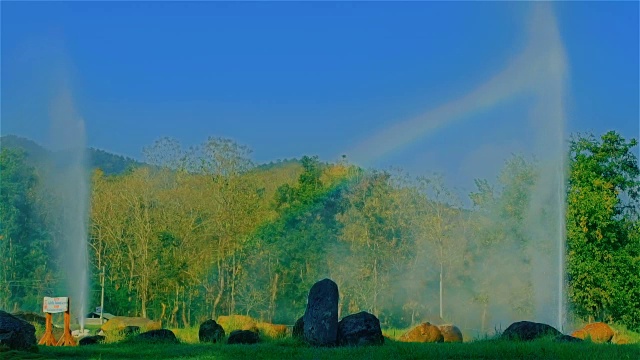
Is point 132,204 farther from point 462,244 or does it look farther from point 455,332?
point 455,332

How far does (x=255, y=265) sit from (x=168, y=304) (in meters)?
5.40

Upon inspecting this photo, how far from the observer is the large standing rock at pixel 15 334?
16688 mm

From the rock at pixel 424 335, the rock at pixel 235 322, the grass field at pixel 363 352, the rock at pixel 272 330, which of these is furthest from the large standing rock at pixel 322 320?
the rock at pixel 235 322

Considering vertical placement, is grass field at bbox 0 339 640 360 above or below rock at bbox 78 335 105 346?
above

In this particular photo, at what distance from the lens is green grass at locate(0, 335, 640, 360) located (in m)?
15.5

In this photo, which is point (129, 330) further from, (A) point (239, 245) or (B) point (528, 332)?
(A) point (239, 245)

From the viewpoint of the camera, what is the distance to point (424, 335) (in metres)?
21.9

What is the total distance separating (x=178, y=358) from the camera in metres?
15.5

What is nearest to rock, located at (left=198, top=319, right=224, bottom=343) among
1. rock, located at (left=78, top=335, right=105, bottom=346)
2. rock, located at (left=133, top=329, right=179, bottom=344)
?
rock, located at (left=133, top=329, right=179, bottom=344)

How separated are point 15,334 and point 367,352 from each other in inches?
284

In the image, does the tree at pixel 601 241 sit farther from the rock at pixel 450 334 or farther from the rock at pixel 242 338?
the rock at pixel 242 338

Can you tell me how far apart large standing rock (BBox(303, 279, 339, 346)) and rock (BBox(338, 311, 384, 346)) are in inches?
8.3

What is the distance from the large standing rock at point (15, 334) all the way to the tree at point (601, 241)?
77.5ft

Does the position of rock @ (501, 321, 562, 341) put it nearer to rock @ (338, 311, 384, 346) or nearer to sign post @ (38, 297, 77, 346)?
rock @ (338, 311, 384, 346)
